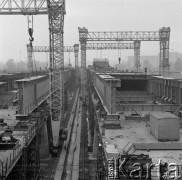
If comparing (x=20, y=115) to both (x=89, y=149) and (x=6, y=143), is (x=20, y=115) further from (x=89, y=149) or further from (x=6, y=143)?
(x=89, y=149)

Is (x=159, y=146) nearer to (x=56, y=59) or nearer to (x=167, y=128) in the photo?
(x=167, y=128)

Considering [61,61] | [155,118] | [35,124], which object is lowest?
[35,124]

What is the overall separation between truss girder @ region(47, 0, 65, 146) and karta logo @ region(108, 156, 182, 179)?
1905 cm

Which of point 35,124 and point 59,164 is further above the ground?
point 35,124

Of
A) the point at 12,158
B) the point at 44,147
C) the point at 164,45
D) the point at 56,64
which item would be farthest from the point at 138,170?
the point at 164,45

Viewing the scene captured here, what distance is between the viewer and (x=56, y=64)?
3027cm

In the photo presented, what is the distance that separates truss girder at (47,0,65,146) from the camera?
28741mm

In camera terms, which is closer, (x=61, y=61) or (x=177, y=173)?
(x=177, y=173)

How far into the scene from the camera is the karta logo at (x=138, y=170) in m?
9.16

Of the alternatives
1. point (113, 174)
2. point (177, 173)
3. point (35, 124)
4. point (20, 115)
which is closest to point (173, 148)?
point (177, 173)

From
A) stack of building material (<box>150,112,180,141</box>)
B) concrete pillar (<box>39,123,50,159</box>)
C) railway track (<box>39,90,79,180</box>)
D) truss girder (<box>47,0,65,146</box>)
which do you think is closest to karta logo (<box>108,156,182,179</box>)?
stack of building material (<box>150,112,180,141</box>)

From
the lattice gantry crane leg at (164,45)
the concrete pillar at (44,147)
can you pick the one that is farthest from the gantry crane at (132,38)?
the concrete pillar at (44,147)

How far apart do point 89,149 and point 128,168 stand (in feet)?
61.0

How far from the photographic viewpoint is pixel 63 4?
2859cm
